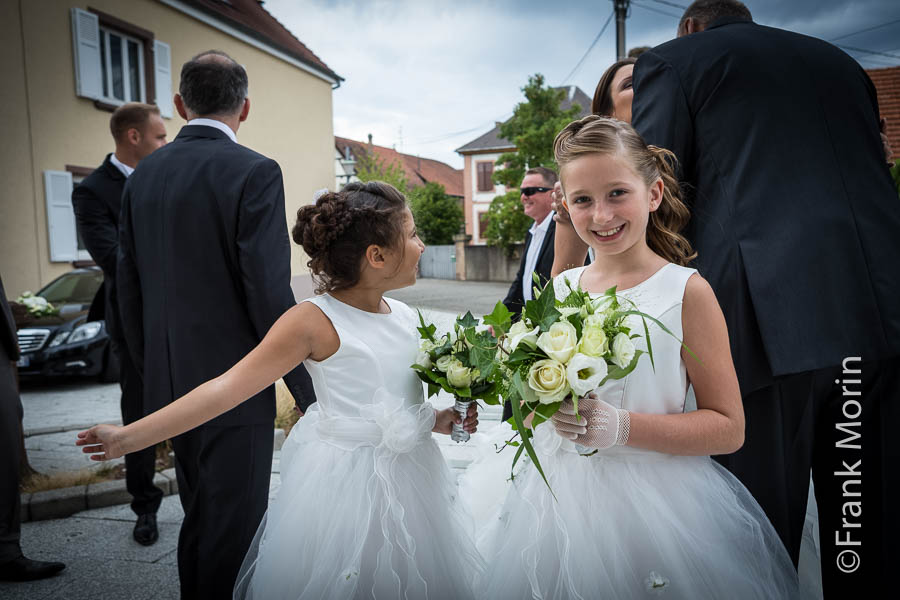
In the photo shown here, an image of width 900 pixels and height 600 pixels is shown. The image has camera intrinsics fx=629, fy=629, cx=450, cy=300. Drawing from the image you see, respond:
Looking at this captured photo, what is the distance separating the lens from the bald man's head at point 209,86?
282 cm

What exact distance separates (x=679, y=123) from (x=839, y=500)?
1.41 meters

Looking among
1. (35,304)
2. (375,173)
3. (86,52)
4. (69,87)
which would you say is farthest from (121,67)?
(375,173)

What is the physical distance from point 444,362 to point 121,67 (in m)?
13.6

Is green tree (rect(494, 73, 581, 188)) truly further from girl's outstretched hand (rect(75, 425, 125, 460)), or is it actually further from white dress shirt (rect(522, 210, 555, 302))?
girl's outstretched hand (rect(75, 425, 125, 460))

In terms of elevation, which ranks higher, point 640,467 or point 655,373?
point 655,373

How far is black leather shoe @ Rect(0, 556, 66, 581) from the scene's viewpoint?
3152 mm

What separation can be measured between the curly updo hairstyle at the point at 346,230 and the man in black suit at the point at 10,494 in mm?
2107

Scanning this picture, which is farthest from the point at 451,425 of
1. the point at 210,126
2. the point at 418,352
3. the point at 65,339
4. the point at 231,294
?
the point at 65,339

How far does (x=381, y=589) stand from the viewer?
1.94m

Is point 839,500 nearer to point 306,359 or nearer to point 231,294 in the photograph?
point 306,359

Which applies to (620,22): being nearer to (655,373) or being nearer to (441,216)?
(655,373)

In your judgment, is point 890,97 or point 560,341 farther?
point 890,97

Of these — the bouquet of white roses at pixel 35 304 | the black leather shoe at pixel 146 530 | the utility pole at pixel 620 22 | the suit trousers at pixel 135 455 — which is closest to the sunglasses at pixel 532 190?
the suit trousers at pixel 135 455

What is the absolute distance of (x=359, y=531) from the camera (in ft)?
6.54
